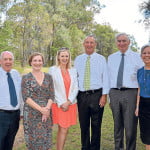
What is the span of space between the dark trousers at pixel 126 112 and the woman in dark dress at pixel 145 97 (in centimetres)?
24

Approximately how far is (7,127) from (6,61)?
3.40 feet

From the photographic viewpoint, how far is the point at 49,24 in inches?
1366

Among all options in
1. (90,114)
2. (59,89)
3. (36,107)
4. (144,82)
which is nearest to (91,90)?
(90,114)

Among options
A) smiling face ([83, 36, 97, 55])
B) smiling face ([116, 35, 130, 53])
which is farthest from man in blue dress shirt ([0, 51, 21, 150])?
smiling face ([116, 35, 130, 53])

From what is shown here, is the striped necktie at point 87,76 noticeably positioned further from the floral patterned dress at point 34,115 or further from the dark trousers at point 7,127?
the dark trousers at point 7,127

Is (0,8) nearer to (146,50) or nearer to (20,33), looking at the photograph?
(20,33)

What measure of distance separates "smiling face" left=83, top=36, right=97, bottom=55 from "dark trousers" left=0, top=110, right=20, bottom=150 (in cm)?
182

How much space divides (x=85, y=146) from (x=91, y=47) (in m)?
1.96

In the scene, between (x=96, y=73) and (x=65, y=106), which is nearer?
(x=65, y=106)

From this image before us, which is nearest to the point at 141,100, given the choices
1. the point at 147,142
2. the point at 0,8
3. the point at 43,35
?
the point at 147,142

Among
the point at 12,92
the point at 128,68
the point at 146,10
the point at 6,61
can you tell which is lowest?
the point at 12,92

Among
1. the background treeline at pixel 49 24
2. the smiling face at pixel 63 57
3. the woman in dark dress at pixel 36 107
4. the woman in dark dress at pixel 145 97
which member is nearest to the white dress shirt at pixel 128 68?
the woman in dark dress at pixel 145 97

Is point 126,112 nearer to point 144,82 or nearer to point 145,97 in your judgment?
point 145,97

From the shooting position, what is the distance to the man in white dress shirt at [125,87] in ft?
14.4
